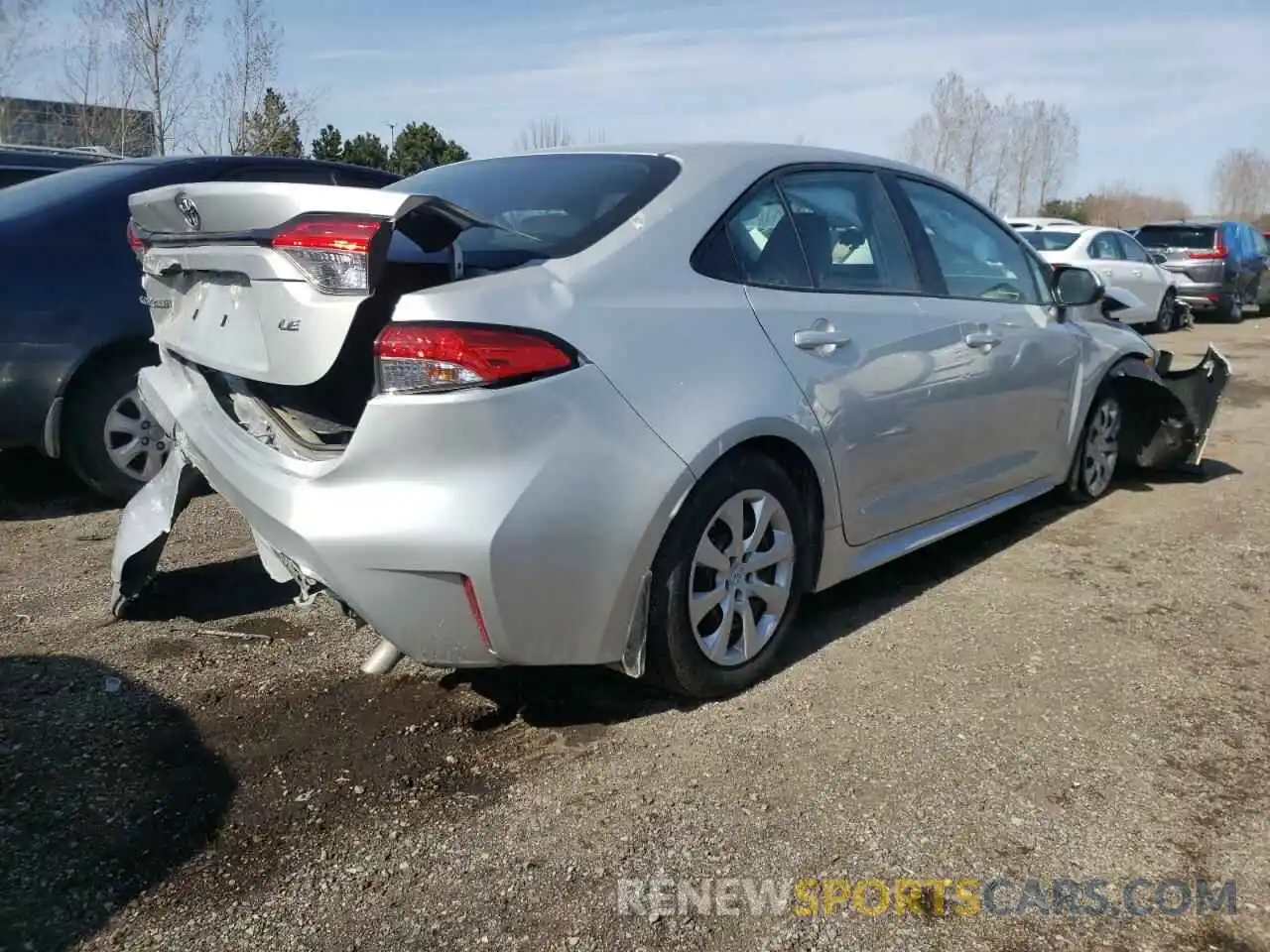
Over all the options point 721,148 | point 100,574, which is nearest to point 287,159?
point 100,574

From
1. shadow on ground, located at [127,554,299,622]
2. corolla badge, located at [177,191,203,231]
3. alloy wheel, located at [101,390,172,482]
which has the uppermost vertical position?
corolla badge, located at [177,191,203,231]

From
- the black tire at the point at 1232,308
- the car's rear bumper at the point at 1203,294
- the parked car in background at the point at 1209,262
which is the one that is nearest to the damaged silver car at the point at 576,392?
the car's rear bumper at the point at 1203,294

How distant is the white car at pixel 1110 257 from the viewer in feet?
46.4

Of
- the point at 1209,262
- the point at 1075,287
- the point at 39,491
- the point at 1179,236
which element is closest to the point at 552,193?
the point at 1075,287

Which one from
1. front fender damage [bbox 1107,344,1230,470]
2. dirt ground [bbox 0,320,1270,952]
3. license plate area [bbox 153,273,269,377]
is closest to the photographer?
dirt ground [bbox 0,320,1270,952]

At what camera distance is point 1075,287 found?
5.03 metres

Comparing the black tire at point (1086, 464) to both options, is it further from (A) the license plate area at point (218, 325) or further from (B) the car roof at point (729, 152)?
(A) the license plate area at point (218, 325)

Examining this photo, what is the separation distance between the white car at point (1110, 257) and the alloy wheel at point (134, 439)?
37.5 ft

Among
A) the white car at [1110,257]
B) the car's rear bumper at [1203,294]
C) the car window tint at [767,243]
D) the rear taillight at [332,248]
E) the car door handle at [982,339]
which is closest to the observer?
the rear taillight at [332,248]

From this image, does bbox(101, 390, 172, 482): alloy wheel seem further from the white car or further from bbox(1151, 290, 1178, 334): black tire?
bbox(1151, 290, 1178, 334): black tire

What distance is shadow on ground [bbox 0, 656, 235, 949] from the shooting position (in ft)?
7.79

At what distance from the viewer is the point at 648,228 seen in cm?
308

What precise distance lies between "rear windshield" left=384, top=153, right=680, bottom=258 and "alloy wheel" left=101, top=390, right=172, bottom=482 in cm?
212

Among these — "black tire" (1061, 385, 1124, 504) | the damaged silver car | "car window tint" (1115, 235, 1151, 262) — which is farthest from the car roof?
"car window tint" (1115, 235, 1151, 262)
